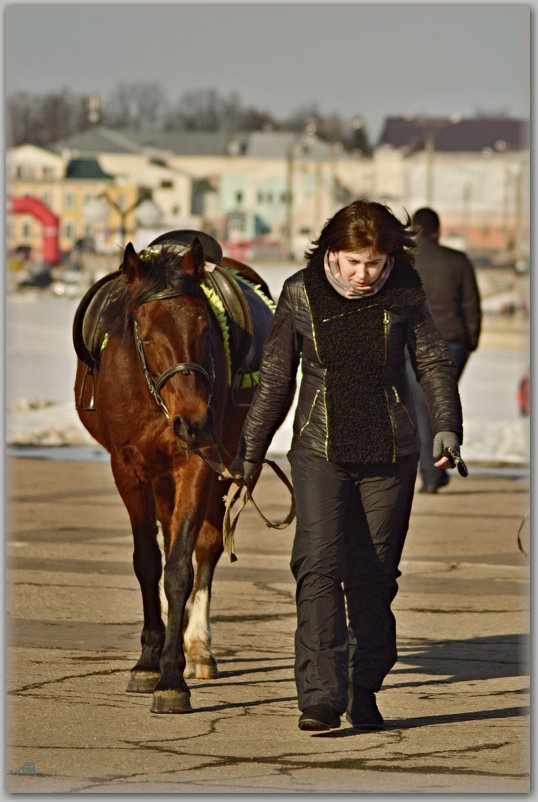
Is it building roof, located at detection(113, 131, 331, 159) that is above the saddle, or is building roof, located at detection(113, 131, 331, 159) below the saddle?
above

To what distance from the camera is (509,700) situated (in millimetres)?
7688

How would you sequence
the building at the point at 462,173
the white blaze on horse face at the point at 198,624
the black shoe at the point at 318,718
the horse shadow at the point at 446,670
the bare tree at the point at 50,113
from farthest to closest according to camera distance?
1. the building at the point at 462,173
2. the bare tree at the point at 50,113
3. the white blaze on horse face at the point at 198,624
4. the horse shadow at the point at 446,670
5. the black shoe at the point at 318,718

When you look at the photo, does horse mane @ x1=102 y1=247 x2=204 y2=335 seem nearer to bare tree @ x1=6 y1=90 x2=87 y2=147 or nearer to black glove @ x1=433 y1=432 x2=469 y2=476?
black glove @ x1=433 y1=432 x2=469 y2=476

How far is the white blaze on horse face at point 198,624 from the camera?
8.41 m

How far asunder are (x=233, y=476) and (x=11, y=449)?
11.4m

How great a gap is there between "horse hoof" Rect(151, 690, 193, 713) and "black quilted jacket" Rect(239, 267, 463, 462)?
1104 millimetres

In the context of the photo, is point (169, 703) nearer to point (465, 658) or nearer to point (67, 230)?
point (465, 658)

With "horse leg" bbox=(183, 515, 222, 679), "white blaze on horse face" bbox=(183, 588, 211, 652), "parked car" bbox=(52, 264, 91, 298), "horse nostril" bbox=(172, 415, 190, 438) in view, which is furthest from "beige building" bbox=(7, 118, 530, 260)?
"horse nostril" bbox=(172, 415, 190, 438)

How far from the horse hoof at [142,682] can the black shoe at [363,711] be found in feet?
3.27

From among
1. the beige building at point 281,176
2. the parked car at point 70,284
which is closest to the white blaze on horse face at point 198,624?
the parked car at point 70,284

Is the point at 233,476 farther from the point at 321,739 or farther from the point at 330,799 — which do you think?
the point at 330,799

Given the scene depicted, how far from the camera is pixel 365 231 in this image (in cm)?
695

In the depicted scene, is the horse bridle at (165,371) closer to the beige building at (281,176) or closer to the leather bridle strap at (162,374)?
the leather bridle strap at (162,374)

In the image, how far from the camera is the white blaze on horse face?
8406mm
